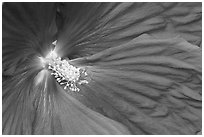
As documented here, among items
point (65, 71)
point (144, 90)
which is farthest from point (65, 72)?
point (144, 90)

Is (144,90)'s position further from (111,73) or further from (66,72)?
(66,72)

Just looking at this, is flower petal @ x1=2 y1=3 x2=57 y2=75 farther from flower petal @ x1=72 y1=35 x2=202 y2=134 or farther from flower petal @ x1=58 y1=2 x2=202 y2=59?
flower petal @ x1=72 y1=35 x2=202 y2=134

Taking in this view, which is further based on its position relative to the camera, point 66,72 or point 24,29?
point 66,72

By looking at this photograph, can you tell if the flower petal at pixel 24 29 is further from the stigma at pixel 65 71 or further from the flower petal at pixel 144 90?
the flower petal at pixel 144 90

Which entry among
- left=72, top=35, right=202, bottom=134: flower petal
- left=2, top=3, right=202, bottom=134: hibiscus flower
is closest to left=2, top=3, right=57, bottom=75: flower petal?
left=2, top=3, right=202, bottom=134: hibiscus flower

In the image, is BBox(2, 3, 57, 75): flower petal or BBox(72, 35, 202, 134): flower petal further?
BBox(72, 35, 202, 134): flower petal

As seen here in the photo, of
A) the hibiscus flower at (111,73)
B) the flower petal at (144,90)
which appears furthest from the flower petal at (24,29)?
the flower petal at (144,90)

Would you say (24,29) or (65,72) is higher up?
(24,29)

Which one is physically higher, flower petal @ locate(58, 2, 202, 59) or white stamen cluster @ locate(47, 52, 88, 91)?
flower petal @ locate(58, 2, 202, 59)
